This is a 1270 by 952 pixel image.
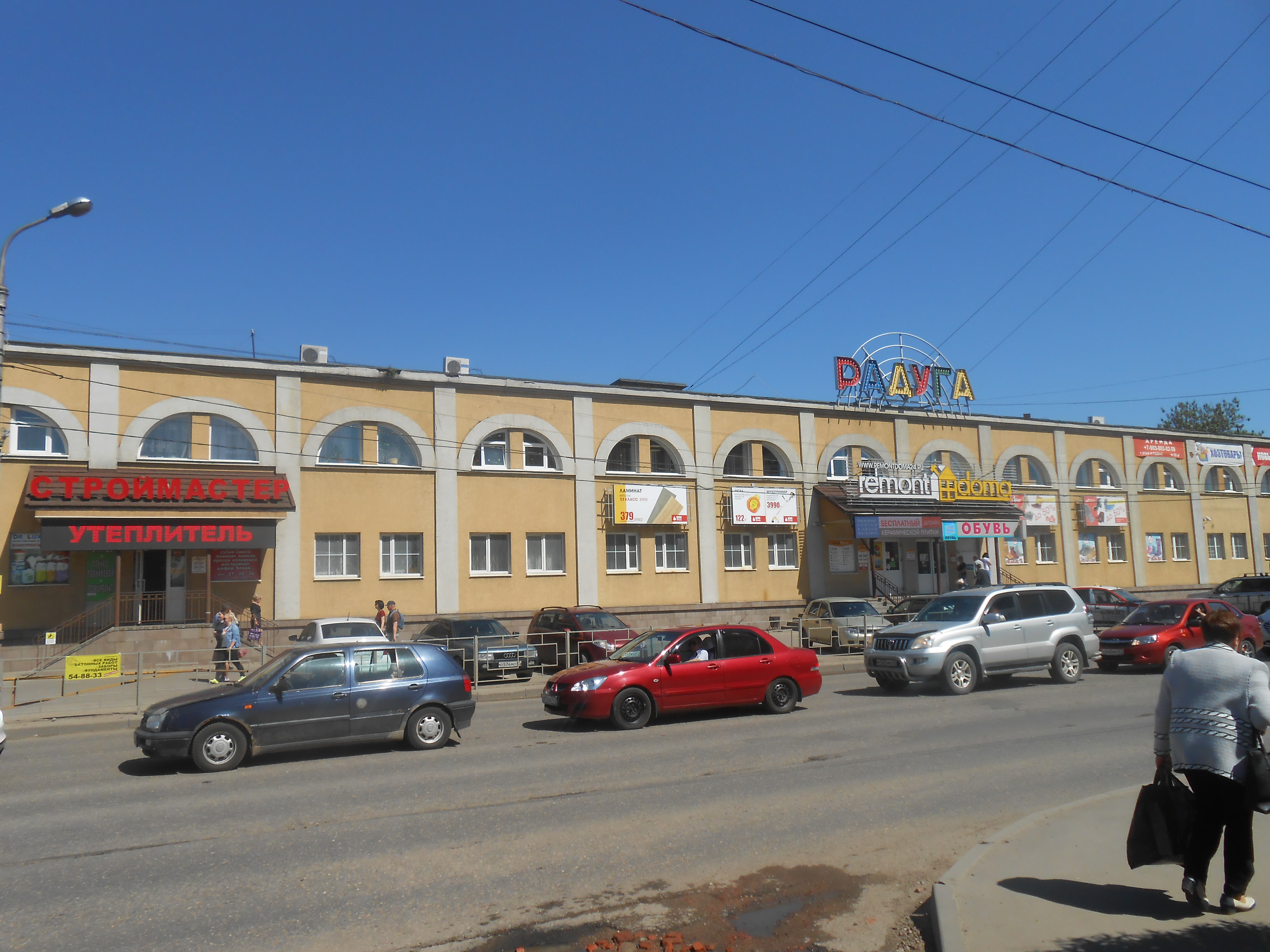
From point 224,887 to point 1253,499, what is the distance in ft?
170

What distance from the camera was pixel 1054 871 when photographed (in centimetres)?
588

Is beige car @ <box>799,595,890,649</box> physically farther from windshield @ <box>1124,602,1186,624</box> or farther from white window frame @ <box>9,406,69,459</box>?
white window frame @ <box>9,406,69,459</box>

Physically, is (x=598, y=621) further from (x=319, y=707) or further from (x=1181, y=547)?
(x=1181, y=547)

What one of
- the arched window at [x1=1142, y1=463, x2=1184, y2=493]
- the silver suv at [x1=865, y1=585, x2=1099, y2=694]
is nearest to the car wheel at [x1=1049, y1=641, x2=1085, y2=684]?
the silver suv at [x1=865, y1=585, x2=1099, y2=694]

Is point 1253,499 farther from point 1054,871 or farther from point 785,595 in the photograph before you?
point 1054,871

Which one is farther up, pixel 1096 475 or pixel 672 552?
pixel 1096 475

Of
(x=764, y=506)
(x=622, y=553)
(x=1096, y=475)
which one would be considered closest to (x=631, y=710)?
(x=622, y=553)

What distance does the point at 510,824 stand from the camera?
7879 mm

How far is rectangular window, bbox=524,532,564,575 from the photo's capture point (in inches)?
1109

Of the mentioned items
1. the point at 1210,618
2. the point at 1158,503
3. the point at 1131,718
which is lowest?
the point at 1131,718

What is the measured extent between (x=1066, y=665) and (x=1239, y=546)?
114ft

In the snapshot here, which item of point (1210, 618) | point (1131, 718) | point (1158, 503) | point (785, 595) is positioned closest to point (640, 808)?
point (1210, 618)

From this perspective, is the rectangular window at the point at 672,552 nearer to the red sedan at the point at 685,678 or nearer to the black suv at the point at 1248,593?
the red sedan at the point at 685,678

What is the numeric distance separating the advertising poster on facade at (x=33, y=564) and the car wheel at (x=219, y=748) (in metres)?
14.9
